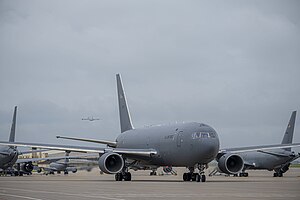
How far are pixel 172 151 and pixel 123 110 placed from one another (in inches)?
637

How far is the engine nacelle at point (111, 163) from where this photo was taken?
47500mm

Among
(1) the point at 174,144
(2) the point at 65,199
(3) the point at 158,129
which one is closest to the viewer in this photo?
(2) the point at 65,199

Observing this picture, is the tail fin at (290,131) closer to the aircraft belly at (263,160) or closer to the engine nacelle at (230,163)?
the aircraft belly at (263,160)

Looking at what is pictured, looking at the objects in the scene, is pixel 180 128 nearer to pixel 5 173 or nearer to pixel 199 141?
pixel 199 141

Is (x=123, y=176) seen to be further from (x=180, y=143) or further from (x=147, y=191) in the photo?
(x=147, y=191)

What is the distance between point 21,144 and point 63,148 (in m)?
3.43

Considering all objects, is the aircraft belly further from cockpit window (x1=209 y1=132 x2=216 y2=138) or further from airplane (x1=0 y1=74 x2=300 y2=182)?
cockpit window (x1=209 y1=132 x2=216 y2=138)

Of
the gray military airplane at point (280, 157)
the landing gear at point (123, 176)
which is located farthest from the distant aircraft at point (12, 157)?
the gray military airplane at point (280, 157)

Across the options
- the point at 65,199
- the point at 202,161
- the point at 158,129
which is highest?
the point at 158,129

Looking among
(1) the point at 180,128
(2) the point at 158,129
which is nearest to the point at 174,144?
(1) the point at 180,128

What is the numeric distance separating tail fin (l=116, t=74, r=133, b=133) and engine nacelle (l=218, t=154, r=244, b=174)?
16.1 meters

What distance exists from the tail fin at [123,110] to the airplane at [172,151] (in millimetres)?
6420

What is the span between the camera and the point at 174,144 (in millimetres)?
47094

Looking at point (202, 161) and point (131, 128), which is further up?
point (131, 128)
